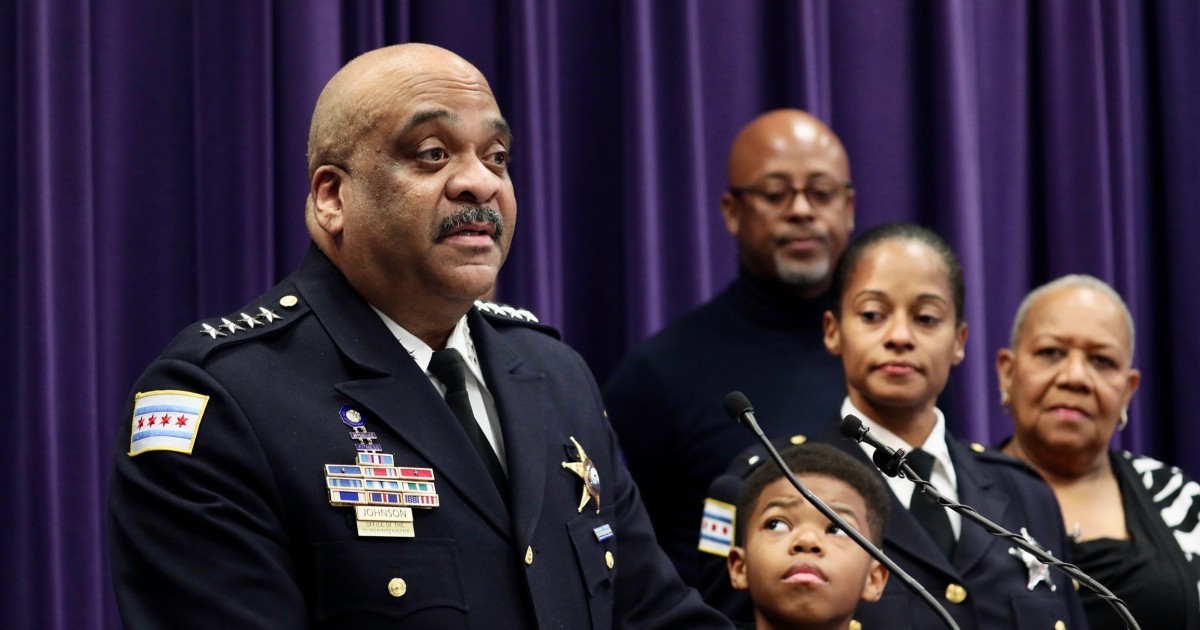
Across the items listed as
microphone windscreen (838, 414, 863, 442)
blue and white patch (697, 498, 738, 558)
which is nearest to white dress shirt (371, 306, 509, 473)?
microphone windscreen (838, 414, 863, 442)

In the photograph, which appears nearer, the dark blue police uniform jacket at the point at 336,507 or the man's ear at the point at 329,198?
the dark blue police uniform jacket at the point at 336,507

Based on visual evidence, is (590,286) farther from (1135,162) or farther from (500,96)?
(1135,162)

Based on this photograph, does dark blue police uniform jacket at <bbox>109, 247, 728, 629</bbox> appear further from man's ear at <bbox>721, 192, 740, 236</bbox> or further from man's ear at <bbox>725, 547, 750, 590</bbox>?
man's ear at <bbox>721, 192, 740, 236</bbox>

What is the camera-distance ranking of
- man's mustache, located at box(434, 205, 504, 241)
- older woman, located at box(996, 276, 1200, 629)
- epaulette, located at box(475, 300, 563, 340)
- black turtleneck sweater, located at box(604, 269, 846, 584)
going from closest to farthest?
man's mustache, located at box(434, 205, 504, 241), epaulette, located at box(475, 300, 563, 340), older woman, located at box(996, 276, 1200, 629), black turtleneck sweater, located at box(604, 269, 846, 584)

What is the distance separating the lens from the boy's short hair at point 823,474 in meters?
2.38

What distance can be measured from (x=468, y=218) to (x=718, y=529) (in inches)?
35.3

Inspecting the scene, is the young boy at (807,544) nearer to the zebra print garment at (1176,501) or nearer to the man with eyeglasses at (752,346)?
the man with eyeglasses at (752,346)

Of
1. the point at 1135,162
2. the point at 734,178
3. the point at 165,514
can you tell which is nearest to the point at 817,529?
the point at 165,514

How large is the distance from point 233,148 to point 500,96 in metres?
0.69

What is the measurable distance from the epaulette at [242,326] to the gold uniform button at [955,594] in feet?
3.92

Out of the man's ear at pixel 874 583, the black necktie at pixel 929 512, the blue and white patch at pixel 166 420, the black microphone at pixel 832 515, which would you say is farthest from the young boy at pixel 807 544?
the blue and white patch at pixel 166 420

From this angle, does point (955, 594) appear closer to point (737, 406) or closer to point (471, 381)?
point (737, 406)

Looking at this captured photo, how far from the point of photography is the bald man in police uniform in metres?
1.66

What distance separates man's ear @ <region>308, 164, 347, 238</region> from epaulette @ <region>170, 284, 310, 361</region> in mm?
99
